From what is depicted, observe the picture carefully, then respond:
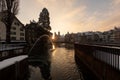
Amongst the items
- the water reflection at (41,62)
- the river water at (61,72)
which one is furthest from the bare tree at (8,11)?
the river water at (61,72)

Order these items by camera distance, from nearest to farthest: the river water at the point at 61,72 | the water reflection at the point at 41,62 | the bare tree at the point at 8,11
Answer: the river water at the point at 61,72, the water reflection at the point at 41,62, the bare tree at the point at 8,11

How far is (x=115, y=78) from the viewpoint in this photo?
1052 centimetres

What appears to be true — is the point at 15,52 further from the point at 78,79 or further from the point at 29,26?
the point at 29,26

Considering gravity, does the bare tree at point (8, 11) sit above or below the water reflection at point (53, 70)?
above

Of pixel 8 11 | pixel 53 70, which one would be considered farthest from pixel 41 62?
pixel 8 11

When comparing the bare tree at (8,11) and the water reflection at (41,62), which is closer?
the water reflection at (41,62)

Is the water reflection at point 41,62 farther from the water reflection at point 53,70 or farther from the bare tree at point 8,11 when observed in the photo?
the bare tree at point 8,11

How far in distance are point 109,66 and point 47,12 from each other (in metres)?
81.7

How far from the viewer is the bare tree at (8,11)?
38.0 meters

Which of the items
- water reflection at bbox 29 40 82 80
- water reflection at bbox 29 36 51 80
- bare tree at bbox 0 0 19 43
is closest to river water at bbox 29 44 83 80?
water reflection at bbox 29 40 82 80

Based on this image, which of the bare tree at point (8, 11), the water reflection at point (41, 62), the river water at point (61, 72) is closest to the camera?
the river water at point (61, 72)

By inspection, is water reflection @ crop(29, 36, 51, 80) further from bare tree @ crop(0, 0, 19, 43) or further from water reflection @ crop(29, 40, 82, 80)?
bare tree @ crop(0, 0, 19, 43)

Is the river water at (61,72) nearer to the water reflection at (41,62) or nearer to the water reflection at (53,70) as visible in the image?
the water reflection at (53,70)

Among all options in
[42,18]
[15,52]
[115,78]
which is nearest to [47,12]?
[42,18]
